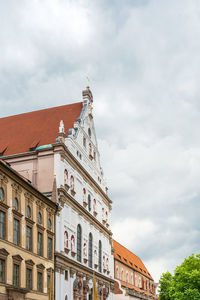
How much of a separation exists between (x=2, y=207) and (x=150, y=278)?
284 ft

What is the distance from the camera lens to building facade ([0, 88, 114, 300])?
1815 inches

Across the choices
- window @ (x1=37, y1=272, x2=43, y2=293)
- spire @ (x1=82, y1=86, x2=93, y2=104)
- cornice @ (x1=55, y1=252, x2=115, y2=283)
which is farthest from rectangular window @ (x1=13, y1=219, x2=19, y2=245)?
spire @ (x1=82, y1=86, x2=93, y2=104)

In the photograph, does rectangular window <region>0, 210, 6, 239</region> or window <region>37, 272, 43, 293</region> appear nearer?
rectangular window <region>0, 210, 6, 239</region>

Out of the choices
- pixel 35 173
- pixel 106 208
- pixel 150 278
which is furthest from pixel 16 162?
pixel 150 278

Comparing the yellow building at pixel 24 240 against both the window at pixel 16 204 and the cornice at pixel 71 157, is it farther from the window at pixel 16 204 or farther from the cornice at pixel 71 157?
the cornice at pixel 71 157

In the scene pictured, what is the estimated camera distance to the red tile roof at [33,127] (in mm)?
51438

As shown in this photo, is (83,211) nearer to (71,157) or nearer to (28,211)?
(71,157)

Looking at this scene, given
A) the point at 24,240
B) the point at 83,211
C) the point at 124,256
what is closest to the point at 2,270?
the point at 24,240

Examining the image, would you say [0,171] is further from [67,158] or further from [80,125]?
[80,125]

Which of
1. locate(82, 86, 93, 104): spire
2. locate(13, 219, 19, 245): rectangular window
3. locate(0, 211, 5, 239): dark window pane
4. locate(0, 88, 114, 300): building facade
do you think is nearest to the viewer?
locate(0, 211, 5, 239): dark window pane

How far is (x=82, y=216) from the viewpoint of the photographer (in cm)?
5278

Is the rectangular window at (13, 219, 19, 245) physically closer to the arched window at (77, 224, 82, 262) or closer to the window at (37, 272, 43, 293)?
the window at (37, 272, 43, 293)

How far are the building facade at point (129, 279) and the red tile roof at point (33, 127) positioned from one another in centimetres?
3010

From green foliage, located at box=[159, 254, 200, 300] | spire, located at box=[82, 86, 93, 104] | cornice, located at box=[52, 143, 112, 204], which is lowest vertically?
green foliage, located at box=[159, 254, 200, 300]
